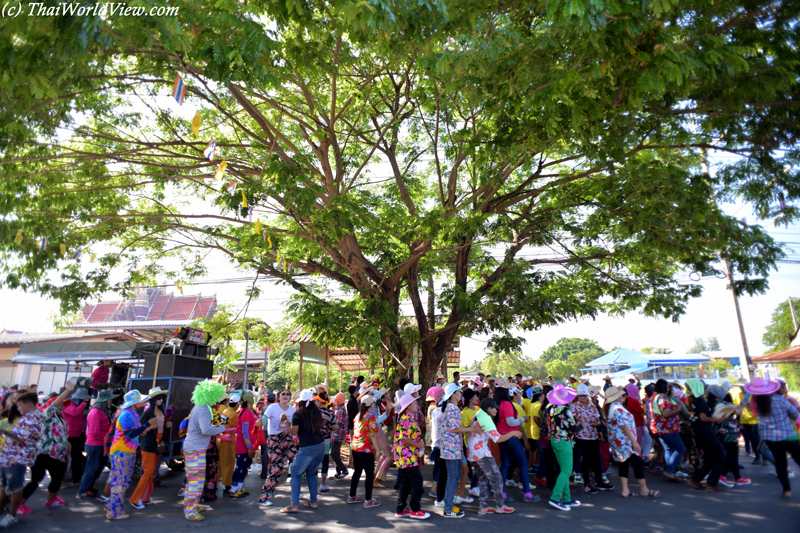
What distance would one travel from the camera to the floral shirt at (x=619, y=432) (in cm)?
693

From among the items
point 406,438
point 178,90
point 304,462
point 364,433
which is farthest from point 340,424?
point 178,90

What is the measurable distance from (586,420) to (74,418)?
8.58 m

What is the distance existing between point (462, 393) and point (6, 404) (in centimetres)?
755

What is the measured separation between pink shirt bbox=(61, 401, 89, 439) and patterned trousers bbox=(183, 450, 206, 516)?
3107mm

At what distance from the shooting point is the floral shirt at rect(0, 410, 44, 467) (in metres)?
5.63

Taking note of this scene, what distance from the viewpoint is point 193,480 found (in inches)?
248

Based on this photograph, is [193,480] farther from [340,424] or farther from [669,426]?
[669,426]

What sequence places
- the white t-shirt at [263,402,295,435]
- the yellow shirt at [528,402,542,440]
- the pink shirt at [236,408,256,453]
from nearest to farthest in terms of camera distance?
1. the white t-shirt at [263,402,295,435]
2. the pink shirt at [236,408,256,453]
3. the yellow shirt at [528,402,542,440]

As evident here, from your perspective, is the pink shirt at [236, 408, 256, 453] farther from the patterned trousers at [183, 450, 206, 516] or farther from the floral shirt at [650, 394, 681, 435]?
the floral shirt at [650, 394, 681, 435]

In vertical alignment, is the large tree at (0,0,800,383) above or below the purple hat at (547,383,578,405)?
above

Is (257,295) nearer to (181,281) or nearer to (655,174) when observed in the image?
(181,281)

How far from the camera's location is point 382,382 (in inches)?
453

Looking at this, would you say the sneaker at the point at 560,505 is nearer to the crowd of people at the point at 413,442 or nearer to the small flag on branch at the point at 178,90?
the crowd of people at the point at 413,442

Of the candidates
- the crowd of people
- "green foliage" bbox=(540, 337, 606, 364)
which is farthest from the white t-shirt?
"green foliage" bbox=(540, 337, 606, 364)
